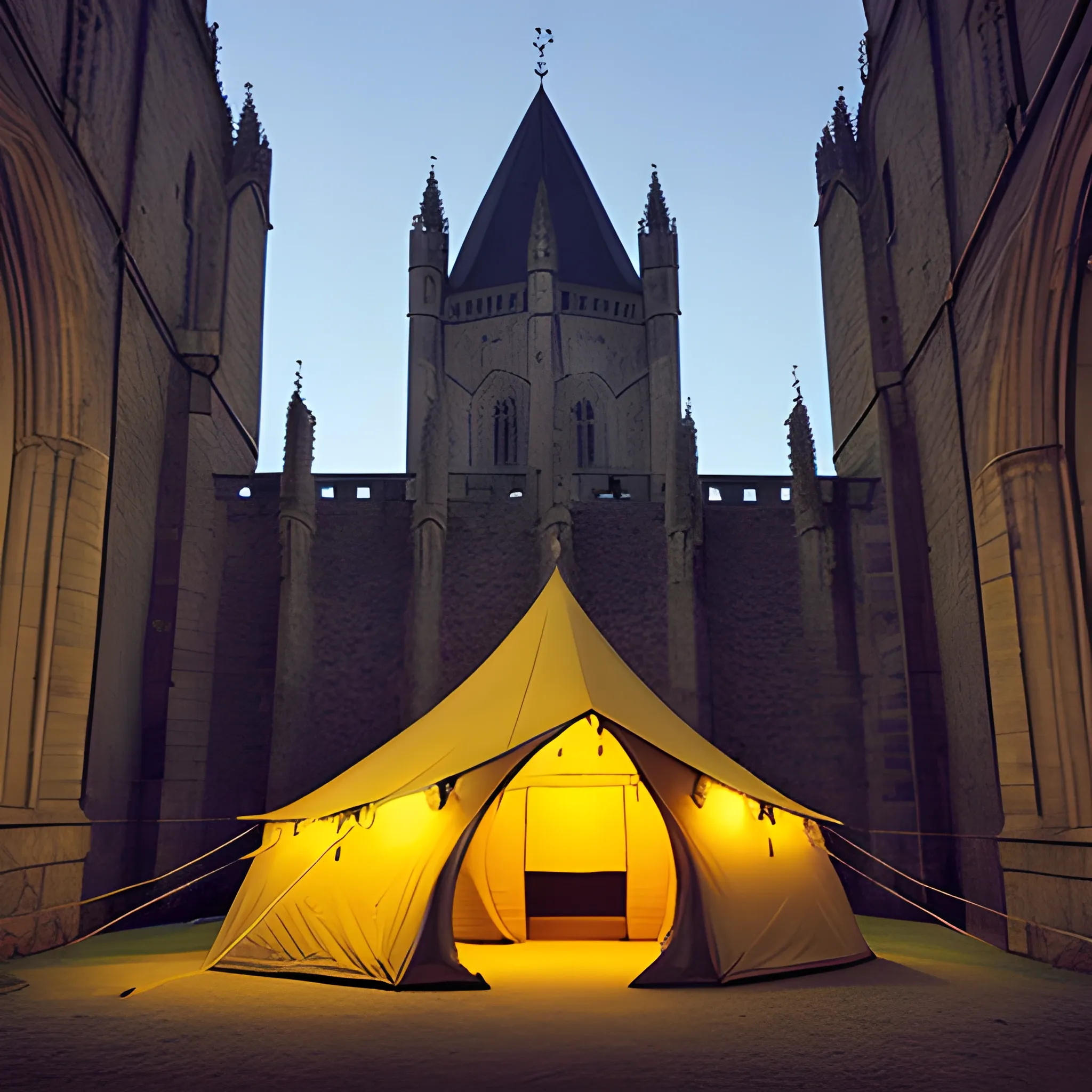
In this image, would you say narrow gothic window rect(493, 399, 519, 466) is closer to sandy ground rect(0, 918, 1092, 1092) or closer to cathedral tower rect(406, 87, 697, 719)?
cathedral tower rect(406, 87, 697, 719)

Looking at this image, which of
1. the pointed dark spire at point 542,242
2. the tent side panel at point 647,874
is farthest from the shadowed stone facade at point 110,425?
the pointed dark spire at point 542,242

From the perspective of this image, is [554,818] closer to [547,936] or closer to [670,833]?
[547,936]

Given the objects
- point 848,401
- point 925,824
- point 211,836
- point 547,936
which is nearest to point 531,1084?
point 547,936

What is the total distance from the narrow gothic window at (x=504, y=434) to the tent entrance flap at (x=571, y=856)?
51.0 feet

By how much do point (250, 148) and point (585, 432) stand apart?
36.2 ft

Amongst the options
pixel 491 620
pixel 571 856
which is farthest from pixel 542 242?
pixel 571 856

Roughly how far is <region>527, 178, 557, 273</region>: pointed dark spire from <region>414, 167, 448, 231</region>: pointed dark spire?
425 cm

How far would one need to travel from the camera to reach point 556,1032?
4.64 meters

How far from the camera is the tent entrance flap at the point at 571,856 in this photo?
8.32 m

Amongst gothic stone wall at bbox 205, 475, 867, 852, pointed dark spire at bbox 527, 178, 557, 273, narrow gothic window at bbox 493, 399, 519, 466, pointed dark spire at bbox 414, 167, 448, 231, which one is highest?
pointed dark spire at bbox 414, 167, 448, 231

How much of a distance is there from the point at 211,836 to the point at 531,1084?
9.78m

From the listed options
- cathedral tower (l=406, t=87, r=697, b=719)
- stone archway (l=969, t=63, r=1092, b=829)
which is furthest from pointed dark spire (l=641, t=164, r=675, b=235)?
stone archway (l=969, t=63, r=1092, b=829)

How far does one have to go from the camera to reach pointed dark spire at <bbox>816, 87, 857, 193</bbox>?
13.7 m

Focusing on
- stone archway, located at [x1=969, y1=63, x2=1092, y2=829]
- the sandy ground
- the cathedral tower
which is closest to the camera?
the sandy ground
